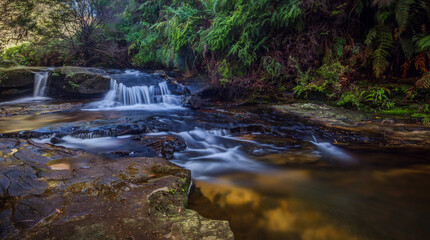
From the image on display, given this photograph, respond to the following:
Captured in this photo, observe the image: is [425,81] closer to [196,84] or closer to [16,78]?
[196,84]

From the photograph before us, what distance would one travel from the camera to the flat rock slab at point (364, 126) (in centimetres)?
324

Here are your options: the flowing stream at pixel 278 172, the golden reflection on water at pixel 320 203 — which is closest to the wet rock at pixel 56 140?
the flowing stream at pixel 278 172

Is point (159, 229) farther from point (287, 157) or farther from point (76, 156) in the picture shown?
point (287, 157)

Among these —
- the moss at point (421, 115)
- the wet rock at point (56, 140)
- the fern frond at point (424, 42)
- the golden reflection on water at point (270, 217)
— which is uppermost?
the fern frond at point (424, 42)

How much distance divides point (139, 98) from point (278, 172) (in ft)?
19.2

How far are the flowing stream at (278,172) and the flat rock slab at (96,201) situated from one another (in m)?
0.37

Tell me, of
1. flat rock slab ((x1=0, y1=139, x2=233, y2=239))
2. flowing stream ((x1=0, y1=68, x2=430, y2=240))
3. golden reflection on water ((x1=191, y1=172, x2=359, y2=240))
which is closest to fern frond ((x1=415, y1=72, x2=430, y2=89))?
flowing stream ((x1=0, y1=68, x2=430, y2=240))

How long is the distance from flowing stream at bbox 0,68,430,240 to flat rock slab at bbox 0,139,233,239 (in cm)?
37

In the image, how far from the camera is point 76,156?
8.78ft

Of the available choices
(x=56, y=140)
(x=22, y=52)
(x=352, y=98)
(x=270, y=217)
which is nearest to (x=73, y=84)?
(x=56, y=140)

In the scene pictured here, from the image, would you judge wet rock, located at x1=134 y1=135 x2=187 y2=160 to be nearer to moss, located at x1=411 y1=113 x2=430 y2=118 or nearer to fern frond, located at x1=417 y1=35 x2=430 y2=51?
moss, located at x1=411 y1=113 x2=430 y2=118

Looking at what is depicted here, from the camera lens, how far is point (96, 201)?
63.6 inches

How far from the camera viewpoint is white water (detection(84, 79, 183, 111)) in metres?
6.74

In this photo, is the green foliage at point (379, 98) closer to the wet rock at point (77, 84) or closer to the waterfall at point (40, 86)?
the wet rock at point (77, 84)
